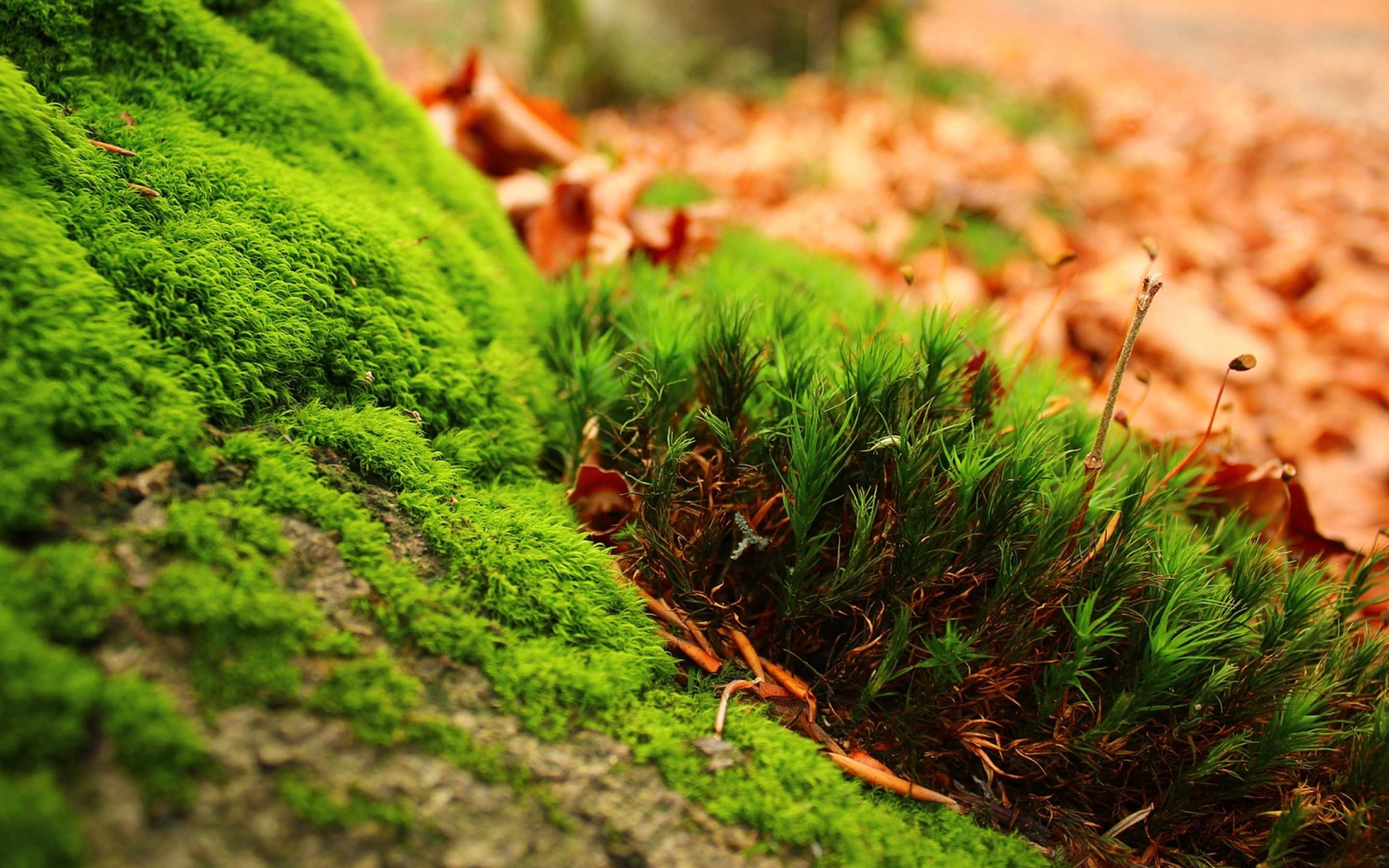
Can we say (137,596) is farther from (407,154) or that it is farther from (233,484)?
(407,154)

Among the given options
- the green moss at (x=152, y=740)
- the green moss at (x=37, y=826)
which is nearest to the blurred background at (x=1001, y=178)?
the green moss at (x=152, y=740)

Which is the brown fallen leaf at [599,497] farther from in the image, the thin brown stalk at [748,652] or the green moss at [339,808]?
the green moss at [339,808]

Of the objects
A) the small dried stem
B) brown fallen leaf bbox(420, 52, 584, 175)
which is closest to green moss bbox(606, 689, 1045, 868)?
the small dried stem

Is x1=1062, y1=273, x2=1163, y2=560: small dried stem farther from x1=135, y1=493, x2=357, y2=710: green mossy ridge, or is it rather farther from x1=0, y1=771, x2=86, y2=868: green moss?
x1=0, y1=771, x2=86, y2=868: green moss

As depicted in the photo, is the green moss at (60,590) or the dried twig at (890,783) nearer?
the green moss at (60,590)

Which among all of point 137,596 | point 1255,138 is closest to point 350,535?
point 137,596

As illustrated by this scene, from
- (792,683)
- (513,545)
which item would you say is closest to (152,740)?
(513,545)

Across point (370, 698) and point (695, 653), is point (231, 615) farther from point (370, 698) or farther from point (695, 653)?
point (695, 653)

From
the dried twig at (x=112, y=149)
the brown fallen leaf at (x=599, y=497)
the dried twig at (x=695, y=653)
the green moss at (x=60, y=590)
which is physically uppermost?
the dried twig at (x=112, y=149)
